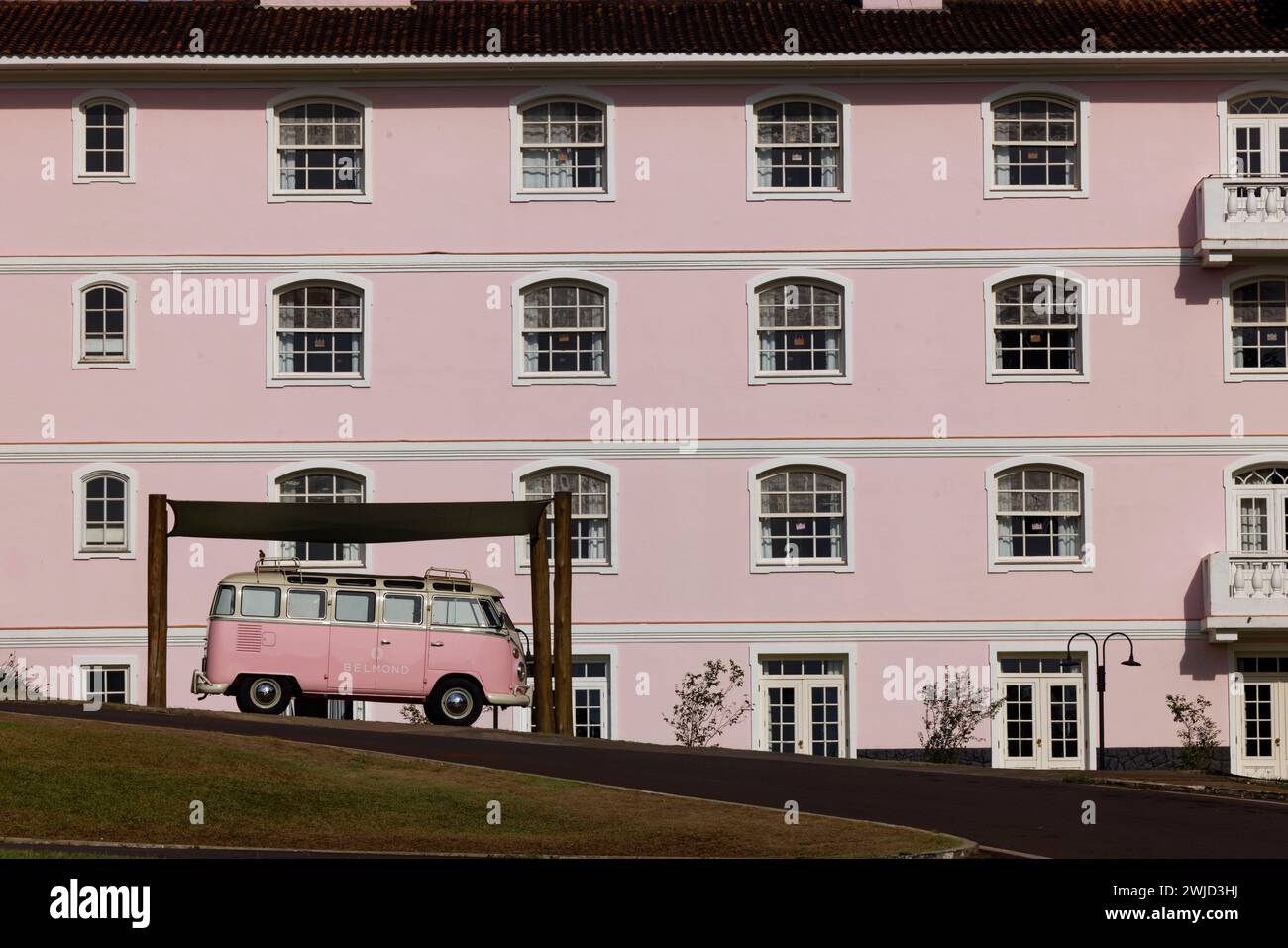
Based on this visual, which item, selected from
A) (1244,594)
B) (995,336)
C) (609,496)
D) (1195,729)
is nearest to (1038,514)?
(995,336)

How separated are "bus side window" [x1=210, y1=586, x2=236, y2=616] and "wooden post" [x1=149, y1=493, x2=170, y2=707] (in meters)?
1.58

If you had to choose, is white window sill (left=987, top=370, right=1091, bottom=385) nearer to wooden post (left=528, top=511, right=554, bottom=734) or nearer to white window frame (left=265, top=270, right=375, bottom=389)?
wooden post (left=528, top=511, right=554, bottom=734)

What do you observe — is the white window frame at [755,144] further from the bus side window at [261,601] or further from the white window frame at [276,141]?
the bus side window at [261,601]

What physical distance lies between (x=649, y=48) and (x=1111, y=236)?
9371mm

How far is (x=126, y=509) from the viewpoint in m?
38.5

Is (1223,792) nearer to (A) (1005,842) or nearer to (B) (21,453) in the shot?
(A) (1005,842)

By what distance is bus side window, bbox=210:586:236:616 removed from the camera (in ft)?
108

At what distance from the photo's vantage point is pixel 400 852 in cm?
1827

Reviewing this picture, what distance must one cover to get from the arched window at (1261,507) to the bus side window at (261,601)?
18.0 metres

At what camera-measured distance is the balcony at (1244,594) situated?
124ft

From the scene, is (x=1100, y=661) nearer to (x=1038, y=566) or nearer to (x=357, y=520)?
(x=1038, y=566)

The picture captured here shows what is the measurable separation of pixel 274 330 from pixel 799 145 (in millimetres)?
10491

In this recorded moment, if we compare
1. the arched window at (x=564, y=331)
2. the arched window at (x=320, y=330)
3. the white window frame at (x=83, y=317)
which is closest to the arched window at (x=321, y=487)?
the arched window at (x=320, y=330)

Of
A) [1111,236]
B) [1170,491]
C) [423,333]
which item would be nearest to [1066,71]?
[1111,236]
